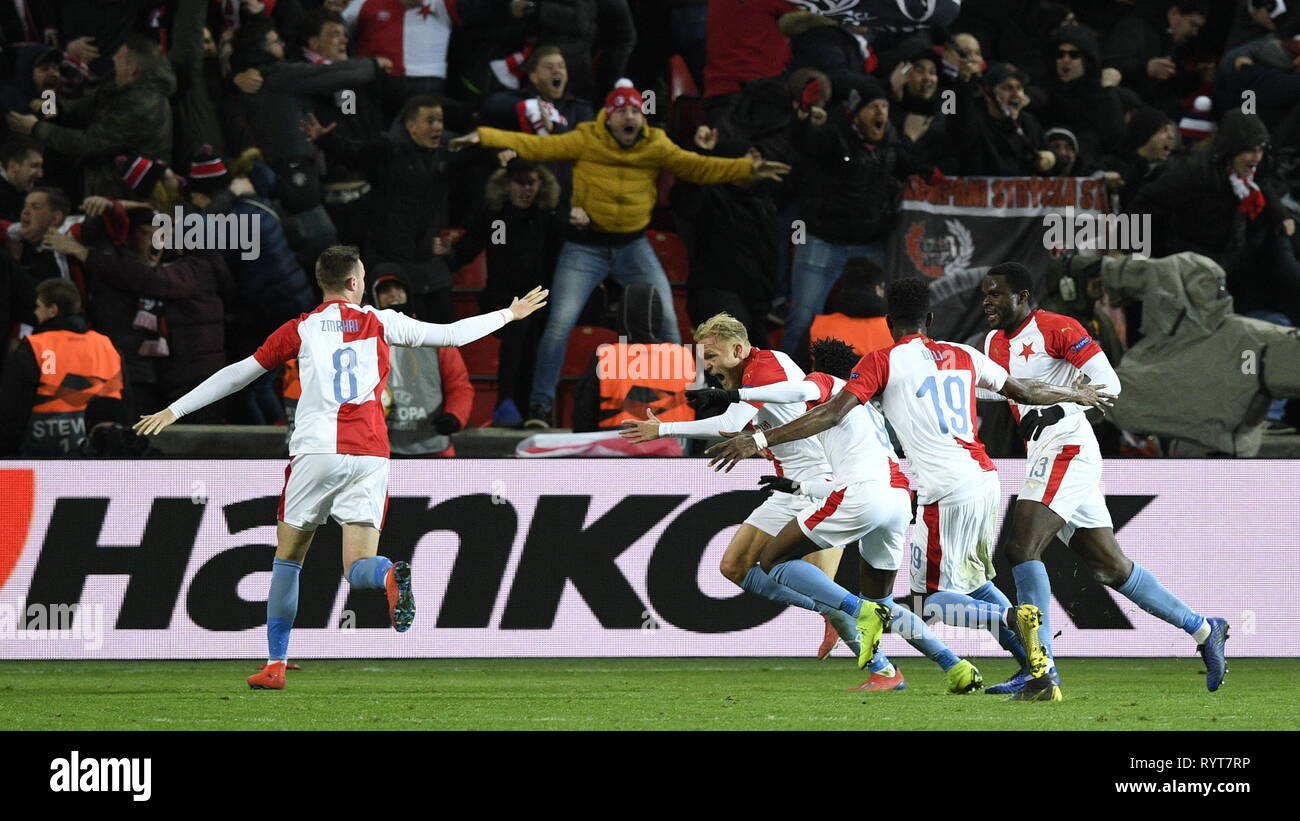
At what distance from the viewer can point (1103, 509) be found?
8.88 m

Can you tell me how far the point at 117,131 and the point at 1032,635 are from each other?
23.9ft

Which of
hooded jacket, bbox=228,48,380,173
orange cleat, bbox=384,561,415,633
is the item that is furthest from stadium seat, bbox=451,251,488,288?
orange cleat, bbox=384,561,415,633

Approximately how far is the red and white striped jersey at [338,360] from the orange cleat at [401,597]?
2.27ft

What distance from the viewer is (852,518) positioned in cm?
835

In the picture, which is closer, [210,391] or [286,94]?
[210,391]

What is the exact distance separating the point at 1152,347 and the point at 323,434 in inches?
225

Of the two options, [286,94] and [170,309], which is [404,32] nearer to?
[286,94]

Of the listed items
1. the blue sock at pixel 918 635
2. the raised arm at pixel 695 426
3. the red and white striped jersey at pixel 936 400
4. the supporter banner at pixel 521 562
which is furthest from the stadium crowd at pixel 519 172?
the blue sock at pixel 918 635

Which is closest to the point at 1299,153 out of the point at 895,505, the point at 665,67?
the point at 665,67

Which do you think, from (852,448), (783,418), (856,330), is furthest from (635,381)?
(852,448)

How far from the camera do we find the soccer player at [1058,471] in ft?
28.2

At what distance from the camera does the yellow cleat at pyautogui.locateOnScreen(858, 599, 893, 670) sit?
7965 mm

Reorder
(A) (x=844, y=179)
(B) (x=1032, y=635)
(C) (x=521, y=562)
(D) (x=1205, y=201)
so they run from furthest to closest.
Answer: (D) (x=1205, y=201)
(A) (x=844, y=179)
(C) (x=521, y=562)
(B) (x=1032, y=635)

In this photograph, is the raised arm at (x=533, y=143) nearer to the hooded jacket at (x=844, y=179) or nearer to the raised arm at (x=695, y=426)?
the hooded jacket at (x=844, y=179)
